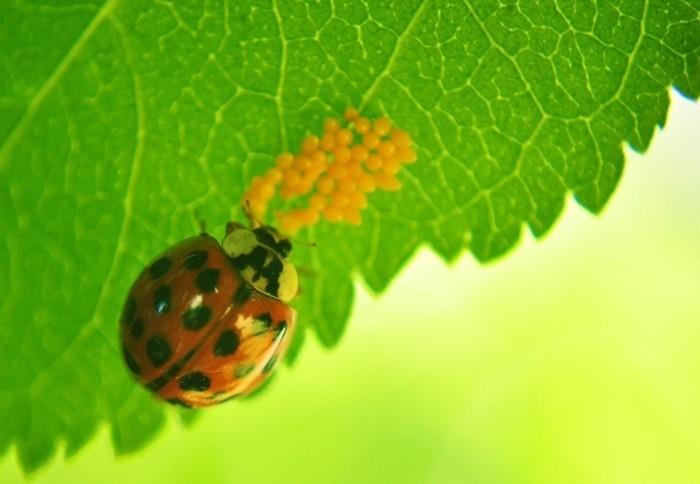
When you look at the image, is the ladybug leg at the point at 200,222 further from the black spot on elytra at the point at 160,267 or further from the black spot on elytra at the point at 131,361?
the black spot on elytra at the point at 131,361

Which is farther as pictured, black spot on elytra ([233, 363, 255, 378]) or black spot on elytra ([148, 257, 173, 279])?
black spot on elytra ([233, 363, 255, 378])

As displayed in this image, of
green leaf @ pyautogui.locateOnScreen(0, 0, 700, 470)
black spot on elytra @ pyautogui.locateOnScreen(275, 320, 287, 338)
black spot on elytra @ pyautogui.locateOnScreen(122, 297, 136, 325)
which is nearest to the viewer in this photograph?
green leaf @ pyautogui.locateOnScreen(0, 0, 700, 470)

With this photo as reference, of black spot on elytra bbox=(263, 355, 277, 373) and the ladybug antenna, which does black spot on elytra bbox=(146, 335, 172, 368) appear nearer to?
black spot on elytra bbox=(263, 355, 277, 373)

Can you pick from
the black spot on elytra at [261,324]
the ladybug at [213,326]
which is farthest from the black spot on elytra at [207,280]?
the black spot on elytra at [261,324]

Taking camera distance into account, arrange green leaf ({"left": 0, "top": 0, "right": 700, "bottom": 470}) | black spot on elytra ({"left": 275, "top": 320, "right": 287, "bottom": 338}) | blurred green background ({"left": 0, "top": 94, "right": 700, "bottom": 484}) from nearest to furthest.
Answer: green leaf ({"left": 0, "top": 0, "right": 700, "bottom": 470})
black spot on elytra ({"left": 275, "top": 320, "right": 287, "bottom": 338})
blurred green background ({"left": 0, "top": 94, "right": 700, "bottom": 484})

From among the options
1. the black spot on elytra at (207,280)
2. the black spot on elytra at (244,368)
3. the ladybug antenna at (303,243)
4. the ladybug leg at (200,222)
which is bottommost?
the black spot on elytra at (244,368)

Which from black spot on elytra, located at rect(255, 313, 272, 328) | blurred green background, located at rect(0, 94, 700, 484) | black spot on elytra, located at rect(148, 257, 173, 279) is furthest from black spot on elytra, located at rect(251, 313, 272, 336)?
blurred green background, located at rect(0, 94, 700, 484)

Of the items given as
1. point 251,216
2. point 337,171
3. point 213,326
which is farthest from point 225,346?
point 337,171
